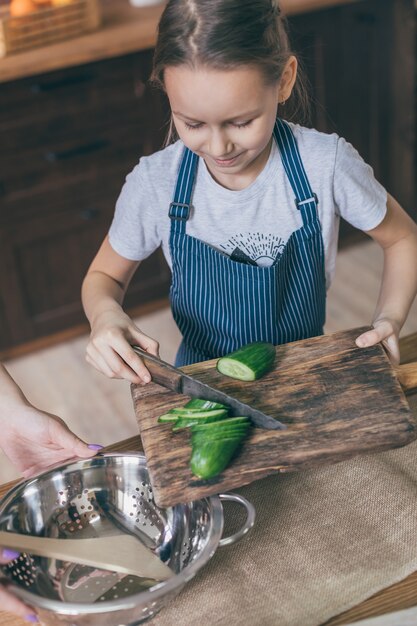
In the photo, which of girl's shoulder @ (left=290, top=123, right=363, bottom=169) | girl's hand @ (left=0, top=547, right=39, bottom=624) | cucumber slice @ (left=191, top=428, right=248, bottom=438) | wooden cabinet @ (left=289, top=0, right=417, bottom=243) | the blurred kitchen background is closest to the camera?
girl's hand @ (left=0, top=547, right=39, bottom=624)

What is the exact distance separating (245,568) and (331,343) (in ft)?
1.26

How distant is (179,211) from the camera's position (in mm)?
1472

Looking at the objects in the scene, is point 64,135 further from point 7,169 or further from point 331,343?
point 331,343

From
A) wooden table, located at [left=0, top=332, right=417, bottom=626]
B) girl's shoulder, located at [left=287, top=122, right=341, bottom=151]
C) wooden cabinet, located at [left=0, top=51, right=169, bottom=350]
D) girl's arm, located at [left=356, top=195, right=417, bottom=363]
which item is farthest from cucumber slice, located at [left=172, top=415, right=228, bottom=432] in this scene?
wooden cabinet, located at [left=0, top=51, right=169, bottom=350]

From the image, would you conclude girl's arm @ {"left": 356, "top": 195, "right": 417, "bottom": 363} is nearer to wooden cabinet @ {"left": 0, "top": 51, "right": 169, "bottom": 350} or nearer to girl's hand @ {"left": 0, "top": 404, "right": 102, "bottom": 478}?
girl's hand @ {"left": 0, "top": 404, "right": 102, "bottom": 478}

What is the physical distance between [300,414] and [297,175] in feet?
1.69

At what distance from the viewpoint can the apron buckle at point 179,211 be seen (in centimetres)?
147

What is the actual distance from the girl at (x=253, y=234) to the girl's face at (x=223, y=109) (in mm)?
31

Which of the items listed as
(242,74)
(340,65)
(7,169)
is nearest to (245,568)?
(242,74)

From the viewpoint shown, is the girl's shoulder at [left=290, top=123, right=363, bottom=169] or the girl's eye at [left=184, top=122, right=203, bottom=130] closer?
the girl's eye at [left=184, top=122, right=203, bottom=130]

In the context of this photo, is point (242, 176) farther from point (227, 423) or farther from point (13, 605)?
point (13, 605)

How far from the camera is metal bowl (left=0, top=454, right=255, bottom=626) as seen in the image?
922mm

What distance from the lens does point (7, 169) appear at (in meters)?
2.81

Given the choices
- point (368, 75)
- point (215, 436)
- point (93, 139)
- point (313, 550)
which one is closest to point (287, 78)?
point (215, 436)
